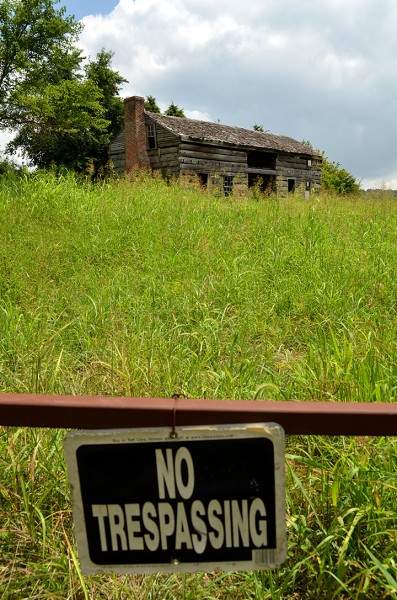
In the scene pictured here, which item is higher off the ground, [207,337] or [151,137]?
[151,137]

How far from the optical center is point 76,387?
9.20 ft

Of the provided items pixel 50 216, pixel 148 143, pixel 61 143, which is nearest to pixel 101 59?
pixel 61 143

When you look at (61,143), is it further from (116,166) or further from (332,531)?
(332,531)

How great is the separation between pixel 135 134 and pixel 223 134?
4299 mm

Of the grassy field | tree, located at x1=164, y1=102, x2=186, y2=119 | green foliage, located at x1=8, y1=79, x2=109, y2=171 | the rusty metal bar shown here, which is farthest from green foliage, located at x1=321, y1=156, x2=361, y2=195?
the rusty metal bar

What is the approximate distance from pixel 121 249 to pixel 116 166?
19122 millimetres

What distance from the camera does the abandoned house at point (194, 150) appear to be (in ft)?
65.1

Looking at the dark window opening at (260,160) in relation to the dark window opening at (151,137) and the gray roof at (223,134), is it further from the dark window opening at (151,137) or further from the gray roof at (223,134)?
the dark window opening at (151,137)

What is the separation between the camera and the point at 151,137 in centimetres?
2098

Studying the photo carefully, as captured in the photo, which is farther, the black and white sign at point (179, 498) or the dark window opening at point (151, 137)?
the dark window opening at point (151, 137)

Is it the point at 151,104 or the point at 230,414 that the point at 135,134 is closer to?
the point at 151,104

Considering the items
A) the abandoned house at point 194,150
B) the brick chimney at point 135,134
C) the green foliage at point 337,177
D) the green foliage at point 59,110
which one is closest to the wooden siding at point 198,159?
Answer: the abandoned house at point 194,150

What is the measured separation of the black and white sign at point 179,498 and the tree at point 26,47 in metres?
21.7

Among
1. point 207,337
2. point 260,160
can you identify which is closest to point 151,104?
point 260,160
